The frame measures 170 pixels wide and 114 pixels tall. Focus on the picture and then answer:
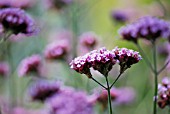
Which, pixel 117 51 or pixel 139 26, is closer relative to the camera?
pixel 117 51

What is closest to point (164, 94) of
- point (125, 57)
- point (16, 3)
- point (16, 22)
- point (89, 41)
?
point (125, 57)

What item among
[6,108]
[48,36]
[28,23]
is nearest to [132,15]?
[48,36]

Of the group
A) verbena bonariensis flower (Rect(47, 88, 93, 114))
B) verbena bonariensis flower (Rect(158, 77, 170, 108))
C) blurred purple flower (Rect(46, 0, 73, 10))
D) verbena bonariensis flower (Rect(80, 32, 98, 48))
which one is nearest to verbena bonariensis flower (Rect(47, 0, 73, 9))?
blurred purple flower (Rect(46, 0, 73, 10))

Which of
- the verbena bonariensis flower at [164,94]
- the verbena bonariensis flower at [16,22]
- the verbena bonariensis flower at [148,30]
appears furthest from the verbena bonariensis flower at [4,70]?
the verbena bonariensis flower at [164,94]

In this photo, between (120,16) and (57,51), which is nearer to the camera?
(57,51)

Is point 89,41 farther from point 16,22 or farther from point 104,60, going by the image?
point 104,60

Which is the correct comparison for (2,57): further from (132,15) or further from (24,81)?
(132,15)

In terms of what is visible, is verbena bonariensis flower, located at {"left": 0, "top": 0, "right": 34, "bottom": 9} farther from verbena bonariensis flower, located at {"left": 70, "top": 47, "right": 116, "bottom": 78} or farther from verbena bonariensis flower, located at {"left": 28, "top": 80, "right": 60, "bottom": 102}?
verbena bonariensis flower, located at {"left": 70, "top": 47, "right": 116, "bottom": 78}
